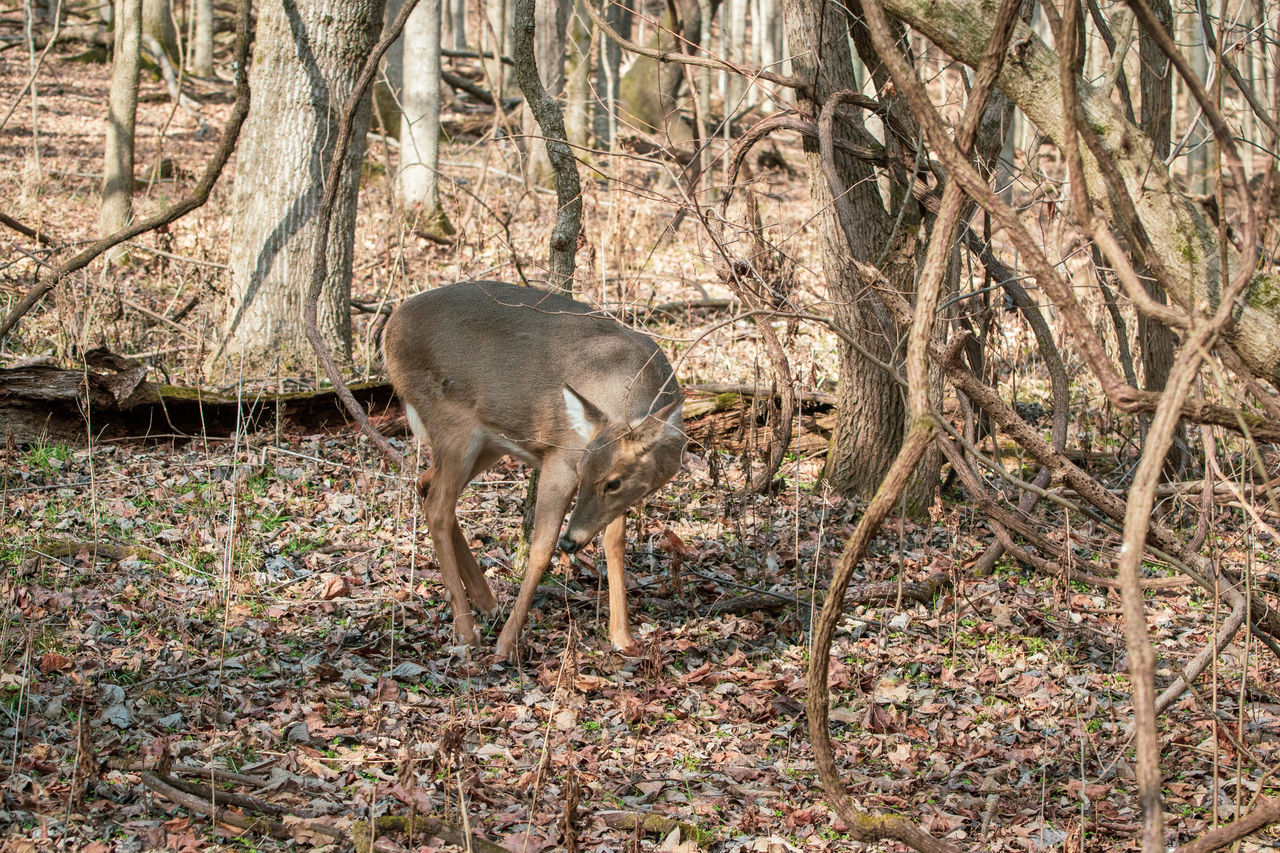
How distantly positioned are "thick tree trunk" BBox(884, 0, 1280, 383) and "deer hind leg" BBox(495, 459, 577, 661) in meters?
3.13

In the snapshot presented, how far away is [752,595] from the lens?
652cm

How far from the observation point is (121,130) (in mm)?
11984

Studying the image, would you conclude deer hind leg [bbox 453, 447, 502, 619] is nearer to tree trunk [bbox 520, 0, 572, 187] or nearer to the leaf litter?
the leaf litter

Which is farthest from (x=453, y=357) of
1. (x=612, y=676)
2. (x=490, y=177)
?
(x=490, y=177)

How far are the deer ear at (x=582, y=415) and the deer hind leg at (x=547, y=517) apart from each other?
0.21 m

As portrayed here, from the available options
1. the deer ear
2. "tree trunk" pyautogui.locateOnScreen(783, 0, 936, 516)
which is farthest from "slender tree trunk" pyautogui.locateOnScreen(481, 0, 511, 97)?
the deer ear

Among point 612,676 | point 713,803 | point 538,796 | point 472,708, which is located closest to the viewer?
point 538,796

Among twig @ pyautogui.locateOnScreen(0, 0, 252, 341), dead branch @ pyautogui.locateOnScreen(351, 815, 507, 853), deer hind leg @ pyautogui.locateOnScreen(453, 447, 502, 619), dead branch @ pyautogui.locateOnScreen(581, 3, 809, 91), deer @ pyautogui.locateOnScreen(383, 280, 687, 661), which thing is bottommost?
deer hind leg @ pyautogui.locateOnScreen(453, 447, 502, 619)

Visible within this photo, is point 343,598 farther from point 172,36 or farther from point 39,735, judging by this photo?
point 172,36

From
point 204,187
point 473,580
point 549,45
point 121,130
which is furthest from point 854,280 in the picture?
point 549,45

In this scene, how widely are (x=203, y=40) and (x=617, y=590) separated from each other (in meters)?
21.3

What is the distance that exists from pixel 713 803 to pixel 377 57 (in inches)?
176

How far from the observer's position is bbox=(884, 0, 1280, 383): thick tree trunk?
3.28m

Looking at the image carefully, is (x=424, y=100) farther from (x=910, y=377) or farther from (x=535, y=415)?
(x=910, y=377)
